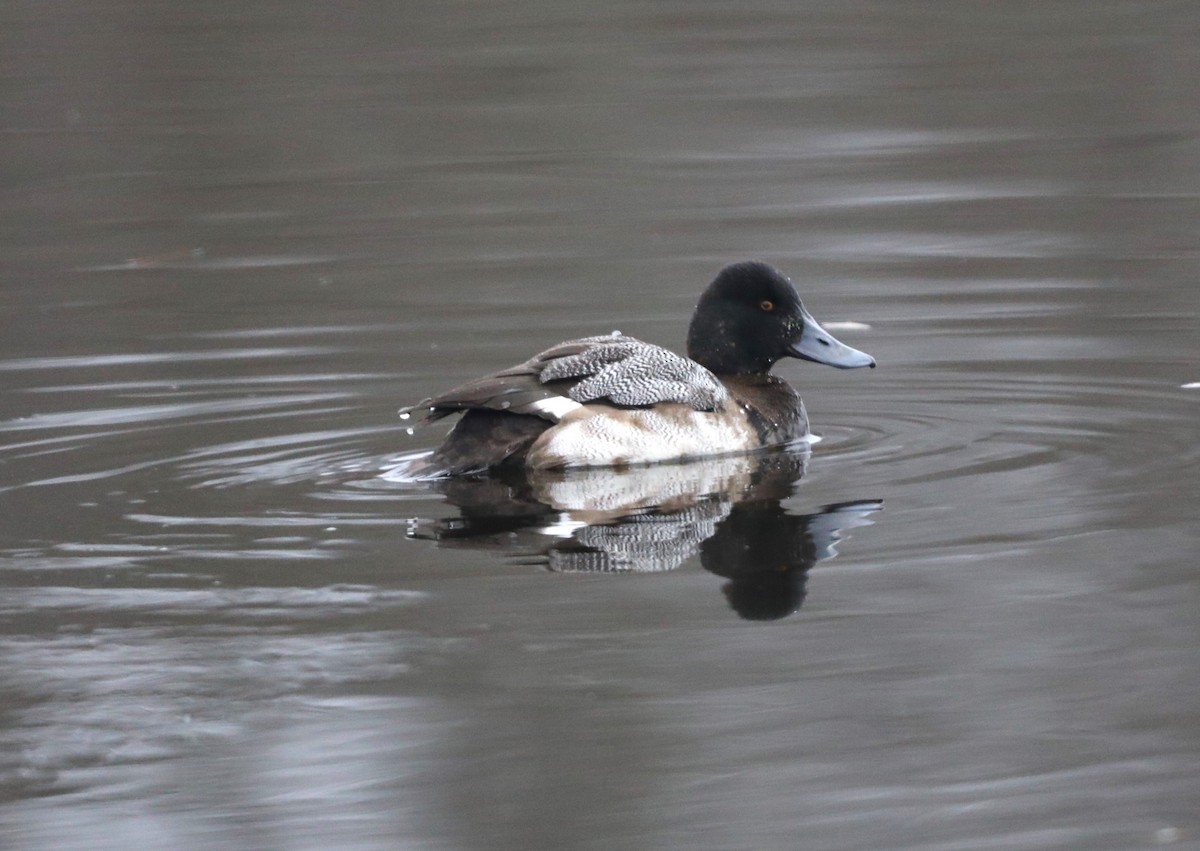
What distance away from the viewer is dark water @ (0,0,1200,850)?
484 cm

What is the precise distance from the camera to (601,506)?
7.61 meters

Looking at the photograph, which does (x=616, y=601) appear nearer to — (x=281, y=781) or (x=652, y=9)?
(x=281, y=781)

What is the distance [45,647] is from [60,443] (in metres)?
3.08

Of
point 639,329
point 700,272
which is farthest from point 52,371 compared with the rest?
point 700,272

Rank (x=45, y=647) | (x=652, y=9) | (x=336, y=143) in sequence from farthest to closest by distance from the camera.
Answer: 1. (x=652, y=9)
2. (x=336, y=143)
3. (x=45, y=647)

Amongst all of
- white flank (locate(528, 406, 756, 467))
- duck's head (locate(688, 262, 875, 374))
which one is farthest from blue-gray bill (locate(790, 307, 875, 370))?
white flank (locate(528, 406, 756, 467))

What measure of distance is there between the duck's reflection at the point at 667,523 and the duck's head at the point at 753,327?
0.90 meters

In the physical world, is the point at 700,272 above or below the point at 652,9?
below

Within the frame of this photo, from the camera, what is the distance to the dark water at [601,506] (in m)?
4.84

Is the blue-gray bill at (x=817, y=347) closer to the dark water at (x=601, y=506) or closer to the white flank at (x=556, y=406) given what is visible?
the dark water at (x=601, y=506)

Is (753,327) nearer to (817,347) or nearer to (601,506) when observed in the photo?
(817,347)

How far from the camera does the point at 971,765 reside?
482 cm

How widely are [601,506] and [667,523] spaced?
0.40 metres

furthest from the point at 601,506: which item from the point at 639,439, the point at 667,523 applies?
the point at 639,439
